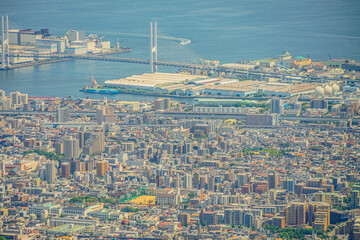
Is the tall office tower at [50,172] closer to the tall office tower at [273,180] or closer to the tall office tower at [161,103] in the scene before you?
the tall office tower at [273,180]

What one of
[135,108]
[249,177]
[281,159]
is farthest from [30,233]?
[135,108]

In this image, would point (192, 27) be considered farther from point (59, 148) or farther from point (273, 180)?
point (273, 180)

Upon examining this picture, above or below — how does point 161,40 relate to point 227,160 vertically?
above

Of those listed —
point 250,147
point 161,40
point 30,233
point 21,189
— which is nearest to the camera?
point 30,233

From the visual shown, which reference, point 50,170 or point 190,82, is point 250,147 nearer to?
point 50,170

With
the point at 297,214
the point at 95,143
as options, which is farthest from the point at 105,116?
the point at 297,214

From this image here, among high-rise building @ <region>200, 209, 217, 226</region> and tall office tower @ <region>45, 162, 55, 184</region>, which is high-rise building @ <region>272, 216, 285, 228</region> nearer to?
high-rise building @ <region>200, 209, 217, 226</region>

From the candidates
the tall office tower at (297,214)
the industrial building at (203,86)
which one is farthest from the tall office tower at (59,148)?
the industrial building at (203,86)

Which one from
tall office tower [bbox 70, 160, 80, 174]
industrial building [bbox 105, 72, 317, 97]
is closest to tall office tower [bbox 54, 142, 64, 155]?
tall office tower [bbox 70, 160, 80, 174]
